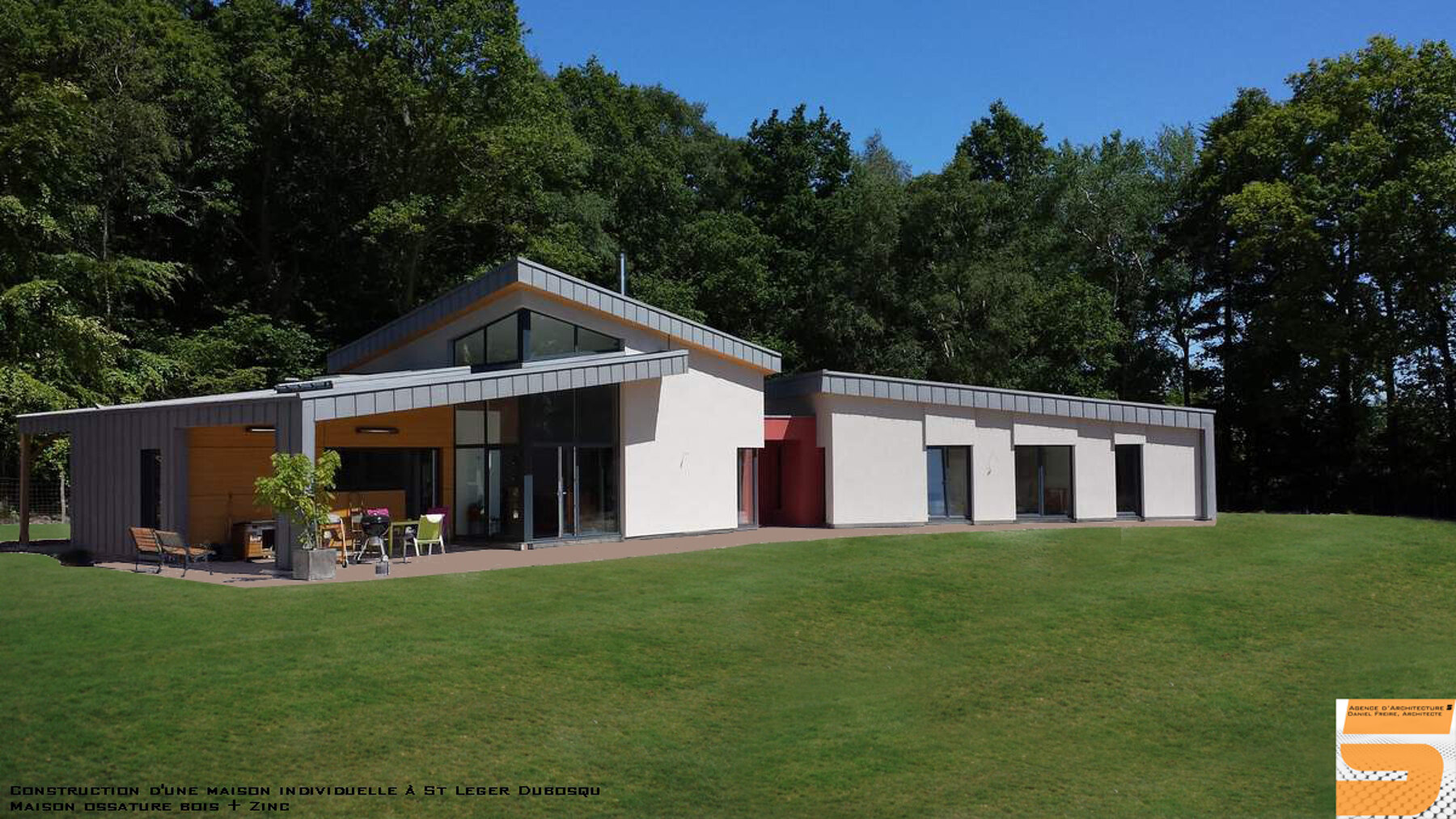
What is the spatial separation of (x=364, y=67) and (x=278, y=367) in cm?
1055

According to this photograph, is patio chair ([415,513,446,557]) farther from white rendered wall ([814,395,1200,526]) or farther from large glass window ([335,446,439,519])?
white rendered wall ([814,395,1200,526])

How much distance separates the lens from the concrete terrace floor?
56.9 ft

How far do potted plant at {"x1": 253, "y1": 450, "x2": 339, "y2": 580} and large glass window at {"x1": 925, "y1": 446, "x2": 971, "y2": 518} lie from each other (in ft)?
47.4

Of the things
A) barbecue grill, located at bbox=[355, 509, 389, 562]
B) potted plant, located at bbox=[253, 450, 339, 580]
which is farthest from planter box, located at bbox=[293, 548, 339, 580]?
barbecue grill, located at bbox=[355, 509, 389, 562]

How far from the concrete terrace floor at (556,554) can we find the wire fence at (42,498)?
16.6m

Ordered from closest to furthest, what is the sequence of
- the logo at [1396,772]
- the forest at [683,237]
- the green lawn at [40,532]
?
the logo at [1396,772], the green lawn at [40,532], the forest at [683,237]

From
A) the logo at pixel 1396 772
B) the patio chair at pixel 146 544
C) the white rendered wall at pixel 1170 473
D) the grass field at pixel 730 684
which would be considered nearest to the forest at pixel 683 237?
the white rendered wall at pixel 1170 473

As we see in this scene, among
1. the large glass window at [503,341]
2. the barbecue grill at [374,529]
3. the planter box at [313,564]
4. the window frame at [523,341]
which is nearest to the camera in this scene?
the planter box at [313,564]

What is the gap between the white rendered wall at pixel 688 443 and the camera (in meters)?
23.1

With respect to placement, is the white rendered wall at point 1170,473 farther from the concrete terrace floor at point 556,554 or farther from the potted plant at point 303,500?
the potted plant at point 303,500

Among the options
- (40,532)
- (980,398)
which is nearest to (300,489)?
(40,532)

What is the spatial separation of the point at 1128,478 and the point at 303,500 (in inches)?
785

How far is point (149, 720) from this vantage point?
977cm

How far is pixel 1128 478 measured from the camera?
28.3 m
